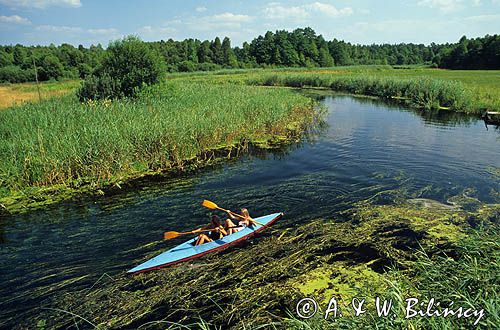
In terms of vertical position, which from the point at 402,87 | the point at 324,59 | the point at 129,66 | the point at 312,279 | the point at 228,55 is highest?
the point at 228,55

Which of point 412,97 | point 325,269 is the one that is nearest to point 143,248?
point 325,269

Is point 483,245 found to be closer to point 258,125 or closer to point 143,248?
point 143,248

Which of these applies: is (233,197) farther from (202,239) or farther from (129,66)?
(129,66)

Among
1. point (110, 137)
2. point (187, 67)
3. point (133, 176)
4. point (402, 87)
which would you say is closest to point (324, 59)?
point (187, 67)

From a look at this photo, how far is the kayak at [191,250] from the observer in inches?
262

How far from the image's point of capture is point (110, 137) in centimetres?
1170

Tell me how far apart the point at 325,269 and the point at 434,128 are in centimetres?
1731

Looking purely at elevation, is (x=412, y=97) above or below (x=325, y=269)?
above

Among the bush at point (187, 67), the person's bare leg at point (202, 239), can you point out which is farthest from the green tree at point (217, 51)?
the person's bare leg at point (202, 239)

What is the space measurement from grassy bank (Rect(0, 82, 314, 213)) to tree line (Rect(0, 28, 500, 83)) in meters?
40.8

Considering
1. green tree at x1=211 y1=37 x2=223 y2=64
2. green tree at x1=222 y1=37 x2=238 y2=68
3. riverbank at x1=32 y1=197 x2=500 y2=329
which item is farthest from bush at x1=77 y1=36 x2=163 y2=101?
green tree at x1=211 y1=37 x2=223 y2=64

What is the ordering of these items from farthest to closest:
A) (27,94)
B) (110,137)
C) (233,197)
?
(27,94) < (110,137) < (233,197)

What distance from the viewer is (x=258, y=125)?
17.4 meters

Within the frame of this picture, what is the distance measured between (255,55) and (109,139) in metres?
92.0
